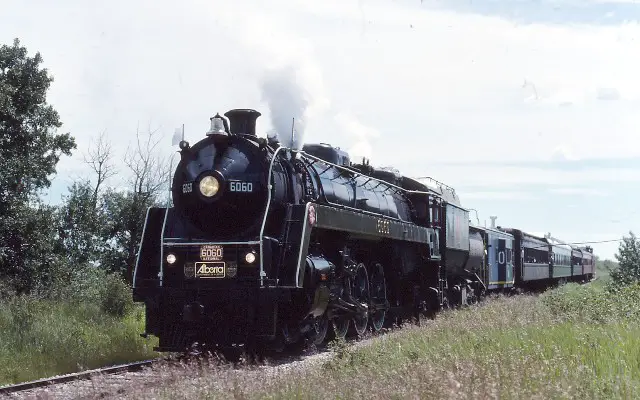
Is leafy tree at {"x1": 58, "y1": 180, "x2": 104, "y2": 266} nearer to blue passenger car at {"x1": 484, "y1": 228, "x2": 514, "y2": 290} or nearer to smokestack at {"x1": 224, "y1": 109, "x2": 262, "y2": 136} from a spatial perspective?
blue passenger car at {"x1": 484, "y1": 228, "x2": 514, "y2": 290}

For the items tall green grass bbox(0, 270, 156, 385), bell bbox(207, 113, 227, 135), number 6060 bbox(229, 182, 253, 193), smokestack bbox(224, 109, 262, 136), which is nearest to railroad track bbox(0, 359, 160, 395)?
tall green grass bbox(0, 270, 156, 385)

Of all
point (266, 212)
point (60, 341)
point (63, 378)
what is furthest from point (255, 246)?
point (60, 341)

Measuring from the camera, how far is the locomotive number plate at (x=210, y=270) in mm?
10648

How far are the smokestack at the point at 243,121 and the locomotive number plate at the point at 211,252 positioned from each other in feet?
6.25

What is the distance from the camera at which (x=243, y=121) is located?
11.6m

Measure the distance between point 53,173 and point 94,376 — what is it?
1884cm

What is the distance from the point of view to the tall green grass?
424 inches

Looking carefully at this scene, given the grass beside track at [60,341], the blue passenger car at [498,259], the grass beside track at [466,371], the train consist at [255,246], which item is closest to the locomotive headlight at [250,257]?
the train consist at [255,246]

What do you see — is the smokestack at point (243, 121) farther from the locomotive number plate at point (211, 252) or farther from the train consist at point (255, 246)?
the locomotive number plate at point (211, 252)

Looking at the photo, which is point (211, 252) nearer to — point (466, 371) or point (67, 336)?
point (67, 336)

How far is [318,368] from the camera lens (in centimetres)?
862

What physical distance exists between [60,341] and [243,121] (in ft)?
15.3

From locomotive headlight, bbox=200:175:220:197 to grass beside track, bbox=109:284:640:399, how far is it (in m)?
2.85

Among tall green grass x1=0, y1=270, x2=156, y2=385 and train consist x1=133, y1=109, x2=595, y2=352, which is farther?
tall green grass x1=0, y1=270, x2=156, y2=385
